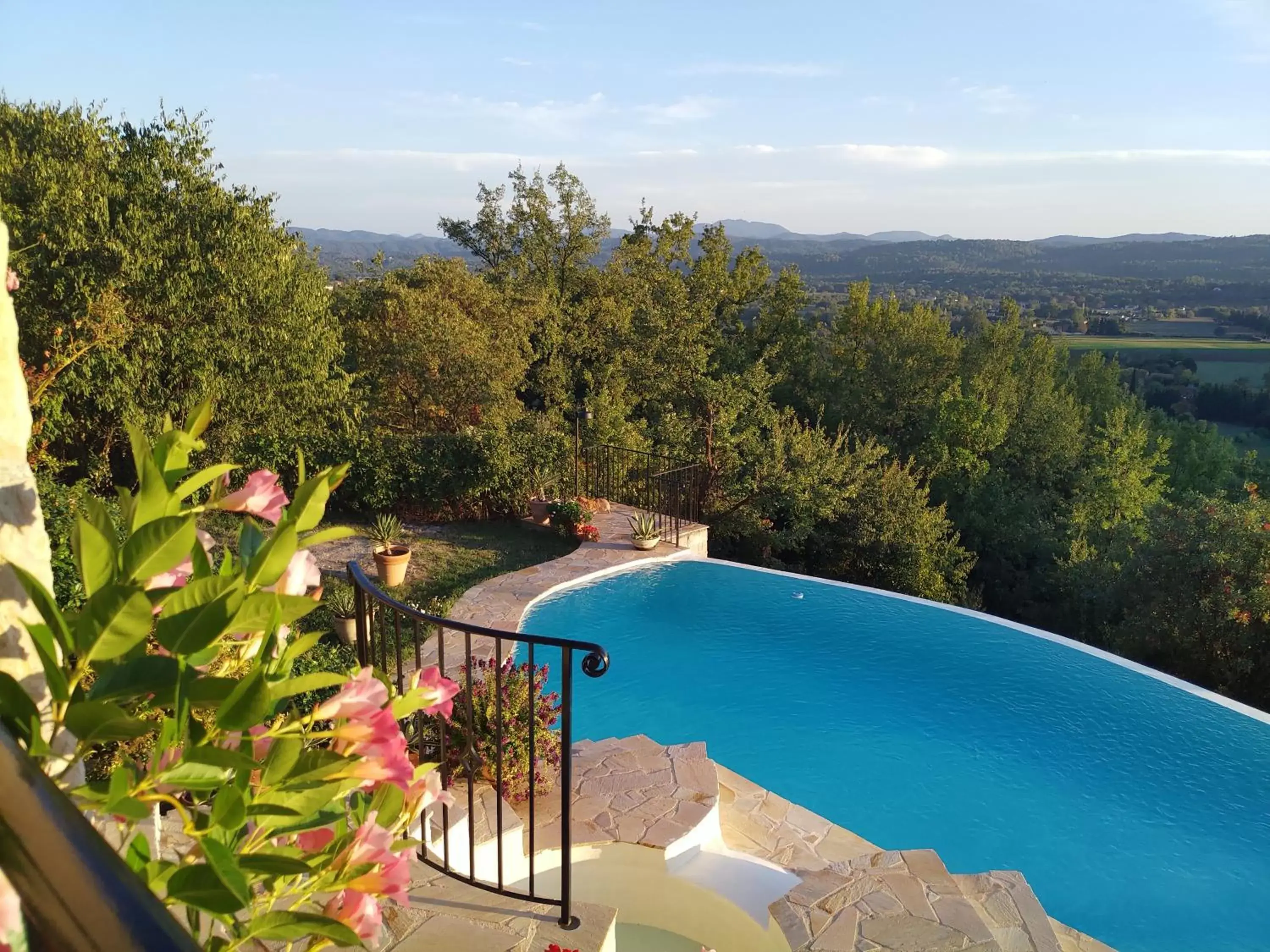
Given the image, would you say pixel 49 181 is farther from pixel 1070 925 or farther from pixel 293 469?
pixel 1070 925

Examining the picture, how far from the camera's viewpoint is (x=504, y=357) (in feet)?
63.8

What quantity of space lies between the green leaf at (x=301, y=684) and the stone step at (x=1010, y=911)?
3.88 m

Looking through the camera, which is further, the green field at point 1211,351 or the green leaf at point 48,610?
the green field at point 1211,351

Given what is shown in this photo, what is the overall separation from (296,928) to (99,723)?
0.35 metres

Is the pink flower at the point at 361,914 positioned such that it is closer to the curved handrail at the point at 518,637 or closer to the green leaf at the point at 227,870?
the green leaf at the point at 227,870

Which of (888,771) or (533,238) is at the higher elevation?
(533,238)

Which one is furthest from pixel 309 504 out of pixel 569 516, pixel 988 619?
pixel 569 516

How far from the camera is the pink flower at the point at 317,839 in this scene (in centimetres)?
128

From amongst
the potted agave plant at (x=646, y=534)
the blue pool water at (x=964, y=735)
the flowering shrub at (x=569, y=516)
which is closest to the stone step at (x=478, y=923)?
the blue pool water at (x=964, y=735)

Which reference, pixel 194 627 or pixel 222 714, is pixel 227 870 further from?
pixel 194 627

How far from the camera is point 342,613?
285 inches

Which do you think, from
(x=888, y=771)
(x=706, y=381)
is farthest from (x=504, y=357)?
(x=888, y=771)

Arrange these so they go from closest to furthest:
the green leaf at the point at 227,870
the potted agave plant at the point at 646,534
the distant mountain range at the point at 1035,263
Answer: the green leaf at the point at 227,870 → the potted agave plant at the point at 646,534 → the distant mountain range at the point at 1035,263

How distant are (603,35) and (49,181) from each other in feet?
27.3
